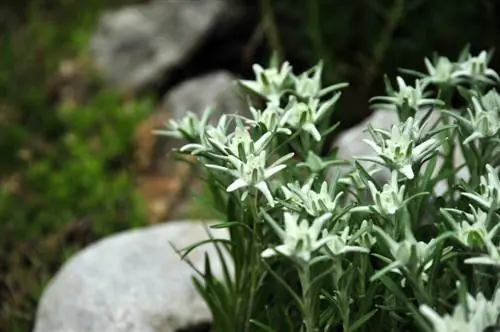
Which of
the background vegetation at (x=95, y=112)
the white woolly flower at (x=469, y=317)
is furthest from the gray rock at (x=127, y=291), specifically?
the white woolly flower at (x=469, y=317)

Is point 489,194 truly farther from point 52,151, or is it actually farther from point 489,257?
point 52,151

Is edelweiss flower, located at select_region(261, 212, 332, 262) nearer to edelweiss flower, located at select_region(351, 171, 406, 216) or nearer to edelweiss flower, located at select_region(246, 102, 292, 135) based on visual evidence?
edelweiss flower, located at select_region(351, 171, 406, 216)

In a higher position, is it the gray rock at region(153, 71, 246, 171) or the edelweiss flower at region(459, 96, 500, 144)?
the edelweiss flower at region(459, 96, 500, 144)

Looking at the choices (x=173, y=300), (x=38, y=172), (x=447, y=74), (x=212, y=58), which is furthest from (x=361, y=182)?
(x=212, y=58)

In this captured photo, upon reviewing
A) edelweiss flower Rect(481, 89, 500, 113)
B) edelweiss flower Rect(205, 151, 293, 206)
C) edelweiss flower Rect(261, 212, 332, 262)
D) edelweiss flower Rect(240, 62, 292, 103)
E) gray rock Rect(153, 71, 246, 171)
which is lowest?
gray rock Rect(153, 71, 246, 171)

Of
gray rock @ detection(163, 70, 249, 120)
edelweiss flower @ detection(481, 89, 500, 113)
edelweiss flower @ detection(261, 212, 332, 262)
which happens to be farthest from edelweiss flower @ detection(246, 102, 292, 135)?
gray rock @ detection(163, 70, 249, 120)

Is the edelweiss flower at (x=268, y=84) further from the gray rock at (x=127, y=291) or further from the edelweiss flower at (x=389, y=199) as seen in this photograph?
the gray rock at (x=127, y=291)
